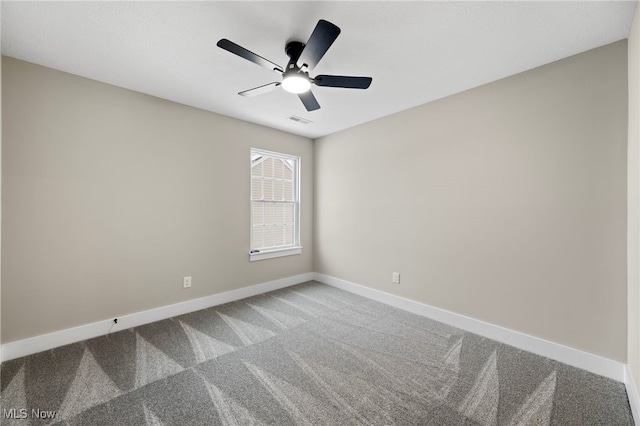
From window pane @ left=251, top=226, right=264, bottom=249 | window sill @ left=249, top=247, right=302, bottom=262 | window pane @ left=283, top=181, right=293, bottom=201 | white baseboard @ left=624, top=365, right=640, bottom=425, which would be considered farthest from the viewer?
window pane @ left=283, top=181, right=293, bottom=201

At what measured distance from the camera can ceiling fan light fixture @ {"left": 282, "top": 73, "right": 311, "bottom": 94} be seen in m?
1.94

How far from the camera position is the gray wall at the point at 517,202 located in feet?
6.60

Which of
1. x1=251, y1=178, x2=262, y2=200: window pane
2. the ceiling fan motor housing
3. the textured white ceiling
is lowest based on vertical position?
x1=251, y1=178, x2=262, y2=200: window pane

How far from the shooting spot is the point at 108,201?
2646mm

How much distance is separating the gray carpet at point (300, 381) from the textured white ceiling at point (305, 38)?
2548 millimetres

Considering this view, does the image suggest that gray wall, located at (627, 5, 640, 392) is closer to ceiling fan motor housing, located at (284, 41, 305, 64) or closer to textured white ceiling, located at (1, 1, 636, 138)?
textured white ceiling, located at (1, 1, 636, 138)

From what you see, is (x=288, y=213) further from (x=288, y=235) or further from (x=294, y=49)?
(x=294, y=49)

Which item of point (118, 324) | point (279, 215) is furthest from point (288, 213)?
point (118, 324)

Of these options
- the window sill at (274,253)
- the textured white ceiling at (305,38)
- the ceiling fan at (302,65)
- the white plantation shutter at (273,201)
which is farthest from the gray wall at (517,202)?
the ceiling fan at (302,65)

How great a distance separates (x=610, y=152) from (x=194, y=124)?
406 centimetres

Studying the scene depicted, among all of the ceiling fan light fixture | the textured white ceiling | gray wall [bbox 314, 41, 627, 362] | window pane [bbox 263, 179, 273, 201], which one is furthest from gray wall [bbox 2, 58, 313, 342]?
gray wall [bbox 314, 41, 627, 362]

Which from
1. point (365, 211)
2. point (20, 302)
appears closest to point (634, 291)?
point (365, 211)

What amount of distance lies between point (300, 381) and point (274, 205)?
2.72m

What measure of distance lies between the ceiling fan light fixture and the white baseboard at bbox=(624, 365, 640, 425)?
9.88ft
